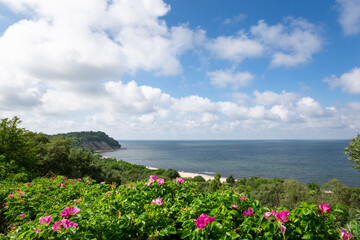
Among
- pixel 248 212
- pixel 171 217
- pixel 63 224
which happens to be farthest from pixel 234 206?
pixel 63 224

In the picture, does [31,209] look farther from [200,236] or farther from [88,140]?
[88,140]

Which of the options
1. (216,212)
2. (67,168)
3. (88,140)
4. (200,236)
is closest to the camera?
(200,236)

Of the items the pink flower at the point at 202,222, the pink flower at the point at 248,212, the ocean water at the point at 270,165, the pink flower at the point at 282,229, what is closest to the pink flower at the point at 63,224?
the pink flower at the point at 202,222

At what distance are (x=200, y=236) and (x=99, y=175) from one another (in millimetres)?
25981

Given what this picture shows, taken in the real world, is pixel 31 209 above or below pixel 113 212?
below

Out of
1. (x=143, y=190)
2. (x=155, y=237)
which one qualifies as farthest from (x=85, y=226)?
(x=143, y=190)

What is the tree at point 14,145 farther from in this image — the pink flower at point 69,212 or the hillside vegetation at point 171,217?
the pink flower at point 69,212

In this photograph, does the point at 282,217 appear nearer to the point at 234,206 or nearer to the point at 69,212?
the point at 234,206

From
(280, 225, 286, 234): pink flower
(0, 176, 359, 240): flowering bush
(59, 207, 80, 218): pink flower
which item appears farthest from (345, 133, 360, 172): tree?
(59, 207, 80, 218): pink flower

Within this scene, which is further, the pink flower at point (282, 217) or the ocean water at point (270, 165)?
the ocean water at point (270, 165)

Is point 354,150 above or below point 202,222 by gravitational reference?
below

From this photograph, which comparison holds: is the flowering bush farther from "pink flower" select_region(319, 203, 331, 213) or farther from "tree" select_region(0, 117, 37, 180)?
"tree" select_region(0, 117, 37, 180)

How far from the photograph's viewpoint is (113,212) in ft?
8.69

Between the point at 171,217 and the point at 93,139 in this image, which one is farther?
the point at 93,139
